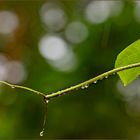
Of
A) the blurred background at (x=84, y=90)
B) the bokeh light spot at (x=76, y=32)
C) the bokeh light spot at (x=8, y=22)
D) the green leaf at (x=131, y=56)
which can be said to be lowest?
the green leaf at (x=131, y=56)

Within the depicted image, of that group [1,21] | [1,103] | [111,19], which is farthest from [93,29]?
[1,21]

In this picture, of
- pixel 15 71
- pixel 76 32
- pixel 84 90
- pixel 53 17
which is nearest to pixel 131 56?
pixel 84 90

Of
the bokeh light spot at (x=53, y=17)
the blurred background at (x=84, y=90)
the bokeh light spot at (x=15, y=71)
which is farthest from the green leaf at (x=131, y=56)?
the bokeh light spot at (x=53, y=17)

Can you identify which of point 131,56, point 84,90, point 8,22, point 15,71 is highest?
point 8,22

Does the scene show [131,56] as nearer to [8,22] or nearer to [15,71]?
[15,71]

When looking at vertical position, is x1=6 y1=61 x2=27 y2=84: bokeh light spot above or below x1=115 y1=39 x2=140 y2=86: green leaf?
above

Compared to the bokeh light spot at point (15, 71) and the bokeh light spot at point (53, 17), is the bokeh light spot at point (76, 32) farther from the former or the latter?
the bokeh light spot at point (15, 71)

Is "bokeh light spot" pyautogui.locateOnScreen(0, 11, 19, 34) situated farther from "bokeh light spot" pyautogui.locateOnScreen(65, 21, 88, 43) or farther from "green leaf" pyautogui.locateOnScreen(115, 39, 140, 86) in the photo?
"green leaf" pyautogui.locateOnScreen(115, 39, 140, 86)

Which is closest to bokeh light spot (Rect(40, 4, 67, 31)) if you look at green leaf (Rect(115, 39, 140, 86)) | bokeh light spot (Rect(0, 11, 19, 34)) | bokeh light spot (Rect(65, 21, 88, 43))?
bokeh light spot (Rect(65, 21, 88, 43))
